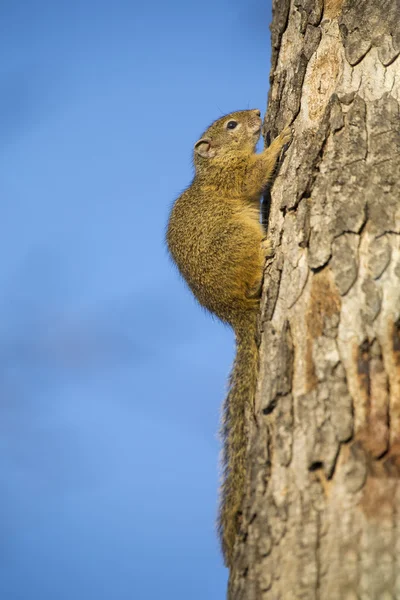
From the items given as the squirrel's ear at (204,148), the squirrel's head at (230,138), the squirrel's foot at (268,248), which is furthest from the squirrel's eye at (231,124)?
the squirrel's foot at (268,248)

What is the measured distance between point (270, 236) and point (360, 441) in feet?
5.19

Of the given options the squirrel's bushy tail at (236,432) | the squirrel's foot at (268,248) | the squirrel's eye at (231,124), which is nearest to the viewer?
the squirrel's bushy tail at (236,432)

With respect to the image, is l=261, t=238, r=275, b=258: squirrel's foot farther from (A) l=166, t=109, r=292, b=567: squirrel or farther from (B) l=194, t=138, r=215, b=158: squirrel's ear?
(B) l=194, t=138, r=215, b=158: squirrel's ear

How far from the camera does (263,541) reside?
125 inches

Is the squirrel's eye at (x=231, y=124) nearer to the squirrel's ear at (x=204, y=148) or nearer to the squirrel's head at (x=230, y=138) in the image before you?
the squirrel's head at (x=230, y=138)

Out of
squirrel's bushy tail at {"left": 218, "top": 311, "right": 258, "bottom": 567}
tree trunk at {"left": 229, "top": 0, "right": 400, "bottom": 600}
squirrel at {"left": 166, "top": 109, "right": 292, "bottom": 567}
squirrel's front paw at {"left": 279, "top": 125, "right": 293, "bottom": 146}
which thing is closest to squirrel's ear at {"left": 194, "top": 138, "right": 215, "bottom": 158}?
squirrel at {"left": 166, "top": 109, "right": 292, "bottom": 567}

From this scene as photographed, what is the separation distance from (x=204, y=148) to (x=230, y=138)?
0.25m

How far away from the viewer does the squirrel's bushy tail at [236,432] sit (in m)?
3.62

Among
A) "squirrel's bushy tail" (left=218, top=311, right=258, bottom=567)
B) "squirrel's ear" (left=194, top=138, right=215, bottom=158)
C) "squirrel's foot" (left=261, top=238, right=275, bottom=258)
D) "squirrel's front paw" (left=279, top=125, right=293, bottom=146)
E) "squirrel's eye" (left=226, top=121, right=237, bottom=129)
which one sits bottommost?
"squirrel's bushy tail" (left=218, top=311, right=258, bottom=567)

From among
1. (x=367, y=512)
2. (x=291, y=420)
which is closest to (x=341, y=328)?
(x=291, y=420)

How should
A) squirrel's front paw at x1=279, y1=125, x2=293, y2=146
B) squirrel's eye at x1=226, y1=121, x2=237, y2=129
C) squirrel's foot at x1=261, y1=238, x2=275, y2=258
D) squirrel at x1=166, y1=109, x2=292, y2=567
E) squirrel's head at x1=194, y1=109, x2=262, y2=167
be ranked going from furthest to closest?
1. squirrel's eye at x1=226, y1=121, x2=237, y2=129
2. squirrel's head at x1=194, y1=109, x2=262, y2=167
3. squirrel's front paw at x1=279, y1=125, x2=293, y2=146
4. squirrel's foot at x1=261, y1=238, x2=275, y2=258
5. squirrel at x1=166, y1=109, x2=292, y2=567

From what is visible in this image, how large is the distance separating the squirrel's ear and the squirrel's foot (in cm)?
210

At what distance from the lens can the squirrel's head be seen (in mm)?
6344

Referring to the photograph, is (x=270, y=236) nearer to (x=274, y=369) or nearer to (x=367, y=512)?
(x=274, y=369)
